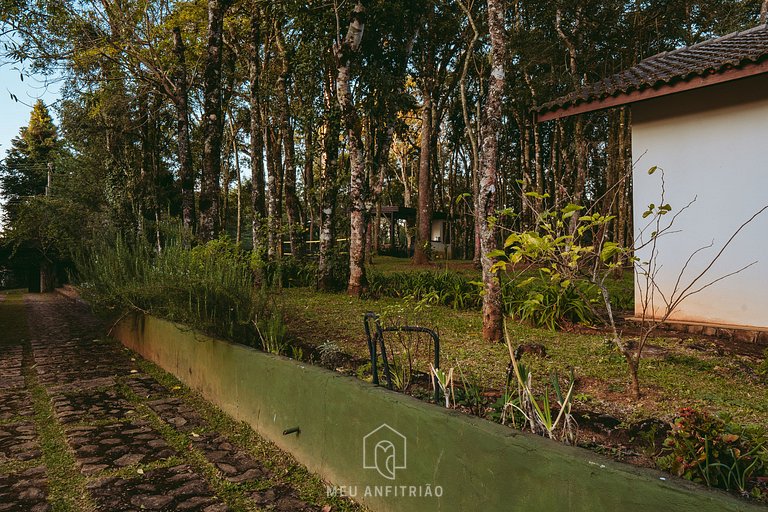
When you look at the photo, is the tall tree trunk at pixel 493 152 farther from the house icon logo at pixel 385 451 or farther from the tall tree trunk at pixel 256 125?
the tall tree trunk at pixel 256 125

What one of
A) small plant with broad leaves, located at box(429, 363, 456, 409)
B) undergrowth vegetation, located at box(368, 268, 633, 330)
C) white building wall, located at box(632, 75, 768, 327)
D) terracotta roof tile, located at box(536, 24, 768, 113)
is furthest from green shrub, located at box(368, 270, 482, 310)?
small plant with broad leaves, located at box(429, 363, 456, 409)

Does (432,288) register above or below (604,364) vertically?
above

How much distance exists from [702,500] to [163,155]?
27.3 m

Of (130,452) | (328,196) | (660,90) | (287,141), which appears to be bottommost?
(130,452)

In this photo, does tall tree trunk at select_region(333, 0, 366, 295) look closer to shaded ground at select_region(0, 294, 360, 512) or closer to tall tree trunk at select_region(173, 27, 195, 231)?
tall tree trunk at select_region(173, 27, 195, 231)

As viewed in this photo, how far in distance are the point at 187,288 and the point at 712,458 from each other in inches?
173

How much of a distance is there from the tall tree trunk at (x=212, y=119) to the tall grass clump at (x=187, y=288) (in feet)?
4.19

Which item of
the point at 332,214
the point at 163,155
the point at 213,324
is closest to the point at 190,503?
the point at 213,324

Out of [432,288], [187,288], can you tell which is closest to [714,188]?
[432,288]

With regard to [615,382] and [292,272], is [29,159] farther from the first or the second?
[615,382]

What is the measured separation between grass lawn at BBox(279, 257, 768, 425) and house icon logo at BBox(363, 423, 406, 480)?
1.57ft

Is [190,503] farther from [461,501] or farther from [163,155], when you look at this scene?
[163,155]

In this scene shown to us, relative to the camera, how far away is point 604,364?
437cm

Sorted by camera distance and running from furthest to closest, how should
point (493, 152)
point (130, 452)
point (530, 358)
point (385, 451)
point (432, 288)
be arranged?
1. point (432, 288)
2. point (493, 152)
3. point (530, 358)
4. point (130, 452)
5. point (385, 451)
